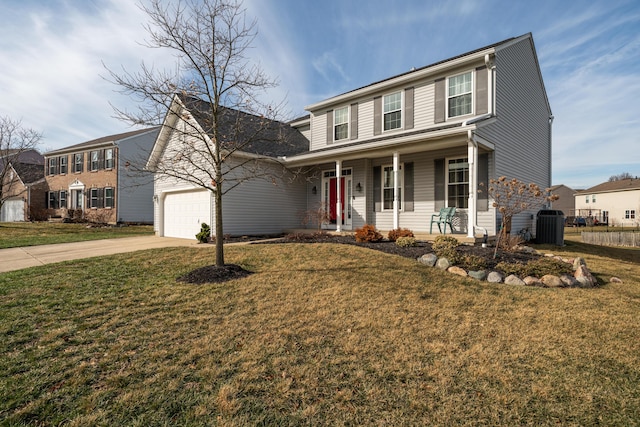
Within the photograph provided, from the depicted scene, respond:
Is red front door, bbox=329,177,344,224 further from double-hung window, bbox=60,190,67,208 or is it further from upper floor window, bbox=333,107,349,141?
double-hung window, bbox=60,190,67,208

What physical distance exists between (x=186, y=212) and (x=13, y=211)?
28414 millimetres

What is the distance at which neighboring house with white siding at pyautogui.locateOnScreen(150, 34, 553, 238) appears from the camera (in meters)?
9.84

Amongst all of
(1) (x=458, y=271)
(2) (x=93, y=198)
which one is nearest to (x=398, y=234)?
(1) (x=458, y=271)

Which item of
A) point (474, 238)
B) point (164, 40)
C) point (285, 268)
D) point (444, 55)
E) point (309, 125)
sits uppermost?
point (444, 55)

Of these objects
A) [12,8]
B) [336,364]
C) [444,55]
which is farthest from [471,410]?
[444,55]

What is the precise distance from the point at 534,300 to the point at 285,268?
4575 millimetres

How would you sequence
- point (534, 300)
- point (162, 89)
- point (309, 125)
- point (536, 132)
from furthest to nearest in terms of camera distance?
point (309, 125) < point (536, 132) < point (162, 89) < point (534, 300)

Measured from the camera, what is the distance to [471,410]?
255 cm

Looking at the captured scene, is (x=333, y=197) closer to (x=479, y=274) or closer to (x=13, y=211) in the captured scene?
(x=479, y=274)

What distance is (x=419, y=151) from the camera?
10406mm

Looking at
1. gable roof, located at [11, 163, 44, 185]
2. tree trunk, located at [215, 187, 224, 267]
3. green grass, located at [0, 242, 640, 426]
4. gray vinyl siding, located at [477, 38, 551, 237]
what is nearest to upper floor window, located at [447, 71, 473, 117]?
gray vinyl siding, located at [477, 38, 551, 237]

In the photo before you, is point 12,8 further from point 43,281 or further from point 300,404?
point 300,404

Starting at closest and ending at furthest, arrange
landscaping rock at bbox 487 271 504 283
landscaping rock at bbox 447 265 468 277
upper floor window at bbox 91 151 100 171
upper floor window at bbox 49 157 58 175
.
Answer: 1. landscaping rock at bbox 487 271 504 283
2. landscaping rock at bbox 447 265 468 277
3. upper floor window at bbox 91 151 100 171
4. upper floor window at bbox 49 157 58 175

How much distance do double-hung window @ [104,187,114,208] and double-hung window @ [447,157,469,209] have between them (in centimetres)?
2311
